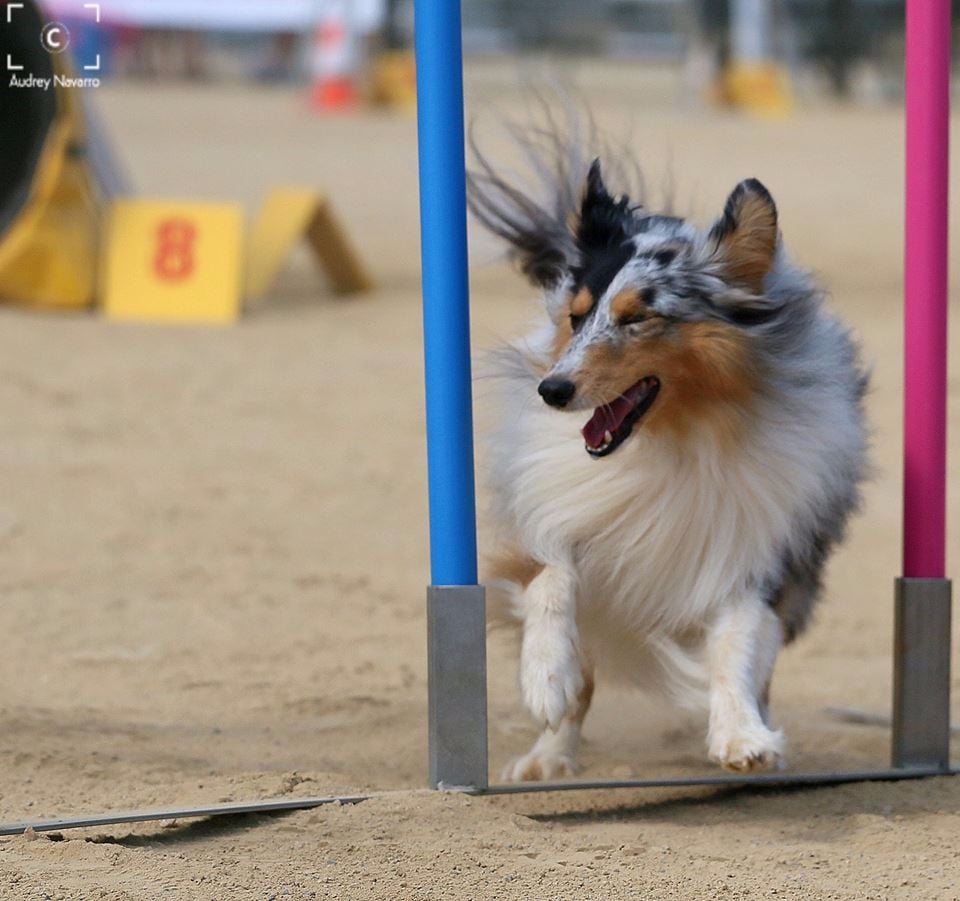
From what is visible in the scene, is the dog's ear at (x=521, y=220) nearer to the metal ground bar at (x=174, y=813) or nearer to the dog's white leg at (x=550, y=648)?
the dog's white leg at (x=550, y=648)

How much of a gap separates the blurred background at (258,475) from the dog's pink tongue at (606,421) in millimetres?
714

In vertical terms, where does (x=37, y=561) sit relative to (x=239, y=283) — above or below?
below

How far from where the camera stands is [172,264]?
8.98 metres

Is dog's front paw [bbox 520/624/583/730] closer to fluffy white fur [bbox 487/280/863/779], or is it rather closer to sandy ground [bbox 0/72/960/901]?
fluffy white fur [bbox 487/280/863/779]

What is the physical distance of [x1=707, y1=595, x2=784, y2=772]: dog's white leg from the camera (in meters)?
3.14

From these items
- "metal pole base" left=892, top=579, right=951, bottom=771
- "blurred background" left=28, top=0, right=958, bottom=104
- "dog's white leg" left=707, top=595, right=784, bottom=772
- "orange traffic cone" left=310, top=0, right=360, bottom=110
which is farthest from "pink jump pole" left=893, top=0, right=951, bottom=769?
"blurred background" left=28, top=0, right=958, bottom=104

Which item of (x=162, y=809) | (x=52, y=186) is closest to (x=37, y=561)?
(x=162, y=809)

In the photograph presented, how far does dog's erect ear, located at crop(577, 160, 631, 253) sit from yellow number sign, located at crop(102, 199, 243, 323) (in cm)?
560

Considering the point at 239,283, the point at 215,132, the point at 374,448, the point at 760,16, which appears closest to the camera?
the point at 374,448

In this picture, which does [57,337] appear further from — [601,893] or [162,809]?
[601,893]

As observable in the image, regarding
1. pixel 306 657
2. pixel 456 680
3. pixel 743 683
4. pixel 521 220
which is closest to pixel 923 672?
pixel 743 683

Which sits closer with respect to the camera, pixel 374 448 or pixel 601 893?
pixel 601 893

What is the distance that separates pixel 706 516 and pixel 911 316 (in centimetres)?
62

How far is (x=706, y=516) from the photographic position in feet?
11.3
